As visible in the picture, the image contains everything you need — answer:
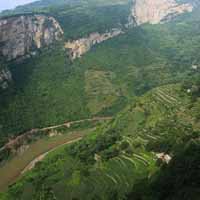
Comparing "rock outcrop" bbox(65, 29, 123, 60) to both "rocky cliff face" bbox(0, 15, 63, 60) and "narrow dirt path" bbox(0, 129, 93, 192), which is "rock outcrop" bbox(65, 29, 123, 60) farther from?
"narrow dirt path" bbox(0, 129, 93, 192)

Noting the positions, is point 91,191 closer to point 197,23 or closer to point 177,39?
point 177,39

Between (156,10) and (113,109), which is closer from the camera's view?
(113,109)

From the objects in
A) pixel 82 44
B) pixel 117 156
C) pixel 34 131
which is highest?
pixel 117 156

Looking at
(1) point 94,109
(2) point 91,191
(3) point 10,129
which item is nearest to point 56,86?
(1) point 94,109

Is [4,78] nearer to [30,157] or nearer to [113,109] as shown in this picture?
[113,109]

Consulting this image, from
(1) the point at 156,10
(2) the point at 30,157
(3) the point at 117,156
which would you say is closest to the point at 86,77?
(2) the point at 30,157

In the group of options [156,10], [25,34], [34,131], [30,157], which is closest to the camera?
[30,157]

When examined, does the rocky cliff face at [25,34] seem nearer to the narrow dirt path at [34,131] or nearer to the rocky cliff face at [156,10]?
the narrow dirt path at [34,131]
